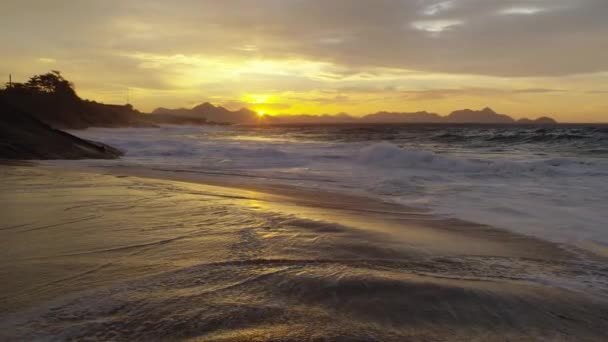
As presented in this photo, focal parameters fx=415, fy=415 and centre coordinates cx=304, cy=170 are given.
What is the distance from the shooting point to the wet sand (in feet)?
7.61

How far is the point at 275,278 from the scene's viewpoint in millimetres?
3031

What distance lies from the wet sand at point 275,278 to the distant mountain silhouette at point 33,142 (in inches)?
296

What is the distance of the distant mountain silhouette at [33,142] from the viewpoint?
11.7 m

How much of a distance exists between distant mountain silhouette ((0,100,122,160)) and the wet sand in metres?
7.51

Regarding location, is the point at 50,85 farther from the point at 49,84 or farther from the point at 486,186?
the point at 486,186

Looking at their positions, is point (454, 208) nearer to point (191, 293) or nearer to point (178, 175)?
point (191, 293)

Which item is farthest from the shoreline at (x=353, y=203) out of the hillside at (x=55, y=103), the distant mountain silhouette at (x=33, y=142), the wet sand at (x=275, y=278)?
the hillside at (x=55, y=103)

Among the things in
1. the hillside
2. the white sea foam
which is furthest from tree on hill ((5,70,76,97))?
the white sea foam

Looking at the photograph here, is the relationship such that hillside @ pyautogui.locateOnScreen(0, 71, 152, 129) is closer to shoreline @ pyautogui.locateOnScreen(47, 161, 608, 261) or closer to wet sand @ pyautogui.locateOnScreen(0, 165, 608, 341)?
shoreline @ pyautogui.locateOnScreen(47, 161, 608, 261)

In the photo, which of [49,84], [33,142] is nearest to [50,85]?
[49,84]

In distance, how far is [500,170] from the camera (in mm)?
12633

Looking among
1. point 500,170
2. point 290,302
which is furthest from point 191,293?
point 500,170

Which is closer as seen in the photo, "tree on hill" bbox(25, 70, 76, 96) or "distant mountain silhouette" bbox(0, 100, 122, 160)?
"distant mountain silhouette" bbox(0, 100, 122, 160)

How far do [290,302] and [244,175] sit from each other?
867cm
